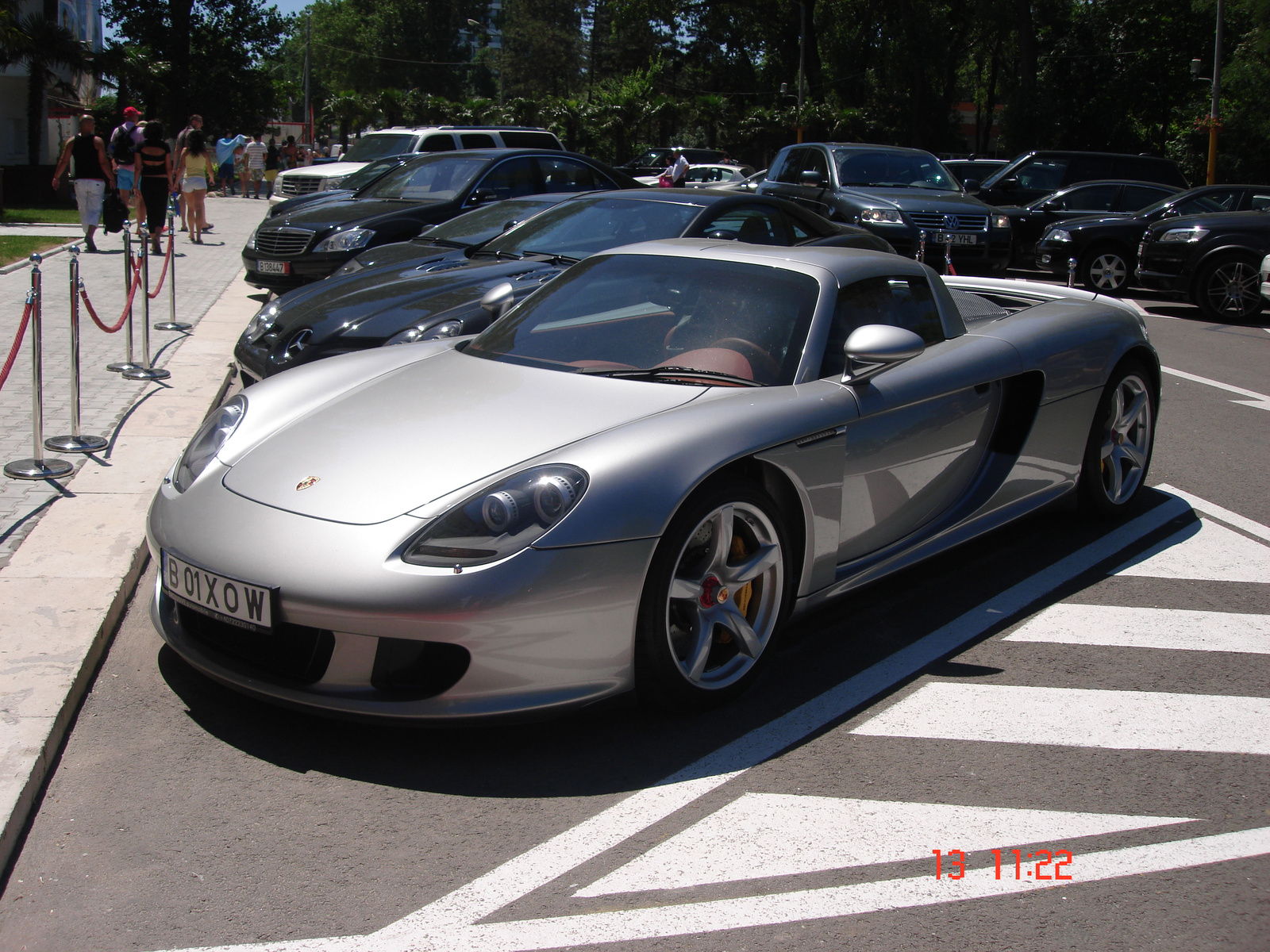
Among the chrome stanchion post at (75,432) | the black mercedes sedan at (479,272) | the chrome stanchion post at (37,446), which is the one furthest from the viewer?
the black mercedes sedan at (479,272)

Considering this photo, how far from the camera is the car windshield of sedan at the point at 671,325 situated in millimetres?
4004

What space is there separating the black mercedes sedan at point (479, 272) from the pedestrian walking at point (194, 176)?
11.3m

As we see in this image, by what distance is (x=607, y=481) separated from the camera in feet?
10.7

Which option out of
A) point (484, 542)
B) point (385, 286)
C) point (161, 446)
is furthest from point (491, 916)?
point (385, 286)

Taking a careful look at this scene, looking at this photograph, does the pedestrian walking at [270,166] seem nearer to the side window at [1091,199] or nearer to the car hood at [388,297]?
the side window at [1091,199]

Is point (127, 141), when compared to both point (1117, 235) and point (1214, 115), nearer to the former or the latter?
point (1117, 235)

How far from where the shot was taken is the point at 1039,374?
16.0 ft

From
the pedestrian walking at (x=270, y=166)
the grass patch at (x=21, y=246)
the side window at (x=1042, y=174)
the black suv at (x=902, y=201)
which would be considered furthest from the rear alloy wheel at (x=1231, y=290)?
the pedestrian walking at (x=270, y=166)

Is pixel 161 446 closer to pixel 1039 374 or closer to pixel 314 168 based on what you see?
pixel 1039 374

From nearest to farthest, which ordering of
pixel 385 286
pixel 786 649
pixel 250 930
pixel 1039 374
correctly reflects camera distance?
pixel 250 930 < pixel 786 649 < pixel 1039 374 < pixel 385 286

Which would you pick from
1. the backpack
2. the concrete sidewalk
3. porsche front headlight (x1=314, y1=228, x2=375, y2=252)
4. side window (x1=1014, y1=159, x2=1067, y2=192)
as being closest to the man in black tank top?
the backpack

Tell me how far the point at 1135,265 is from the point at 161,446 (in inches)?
495

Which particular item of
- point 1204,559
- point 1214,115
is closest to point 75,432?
point 1204,559

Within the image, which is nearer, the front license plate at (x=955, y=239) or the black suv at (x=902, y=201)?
the black suv at (x=902, y=201)
